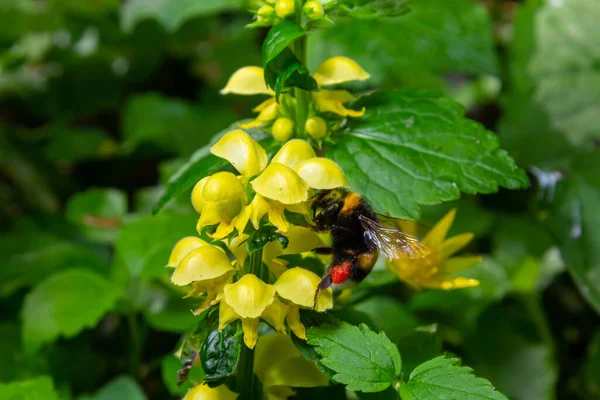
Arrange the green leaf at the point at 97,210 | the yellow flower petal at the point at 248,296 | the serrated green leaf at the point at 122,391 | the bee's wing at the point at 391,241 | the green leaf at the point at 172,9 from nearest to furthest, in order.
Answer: the yellow flower petal at the point at 248,296 < the bee's wing at the point at 391,241 < the serrated green leaf at the point at 122,391 < the green leaf at the point at 97,210 < the green leaf at the point at 172,9

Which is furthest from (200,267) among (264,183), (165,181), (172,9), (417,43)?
(172,9)

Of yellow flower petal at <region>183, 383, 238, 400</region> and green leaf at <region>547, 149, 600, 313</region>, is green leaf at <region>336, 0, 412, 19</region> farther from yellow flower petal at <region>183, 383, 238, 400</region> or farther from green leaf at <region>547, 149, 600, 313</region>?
green leaf at <region>547, 149, 600, 313</region>

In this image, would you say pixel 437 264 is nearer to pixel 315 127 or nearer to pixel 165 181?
pixel 315 127

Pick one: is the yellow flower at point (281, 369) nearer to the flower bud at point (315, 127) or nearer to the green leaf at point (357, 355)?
the green leaf at point (357, 355)

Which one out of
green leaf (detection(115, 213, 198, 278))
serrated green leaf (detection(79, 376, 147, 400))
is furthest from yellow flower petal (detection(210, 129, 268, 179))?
serrated green leaf (detection(79, 376, 147, 400))

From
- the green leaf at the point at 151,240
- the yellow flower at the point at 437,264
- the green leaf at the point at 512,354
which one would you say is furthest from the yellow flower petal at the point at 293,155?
the green leaf at the point at 512,354

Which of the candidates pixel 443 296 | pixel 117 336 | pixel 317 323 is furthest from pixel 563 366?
pixel 117 336
